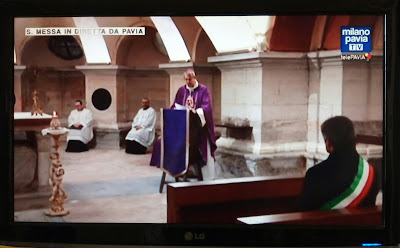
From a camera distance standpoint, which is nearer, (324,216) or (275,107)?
(324,216)

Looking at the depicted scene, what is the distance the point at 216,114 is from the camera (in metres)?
2.21

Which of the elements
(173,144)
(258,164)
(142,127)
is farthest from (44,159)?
(258,164)

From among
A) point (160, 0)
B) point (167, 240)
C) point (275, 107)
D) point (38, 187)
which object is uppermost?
point (160, 0)

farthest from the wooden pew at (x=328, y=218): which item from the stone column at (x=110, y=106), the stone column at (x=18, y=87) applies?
the stone column at (x=18, y=87)

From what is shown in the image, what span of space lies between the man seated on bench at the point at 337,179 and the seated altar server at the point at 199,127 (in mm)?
390

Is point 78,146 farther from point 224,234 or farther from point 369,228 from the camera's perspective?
point 369,228

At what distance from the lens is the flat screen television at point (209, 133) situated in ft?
6.79

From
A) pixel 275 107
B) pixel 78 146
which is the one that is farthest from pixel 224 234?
pixel 78 146

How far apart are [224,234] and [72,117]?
0.76 m

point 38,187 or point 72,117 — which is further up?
point 72,117

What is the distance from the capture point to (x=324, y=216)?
81.4 inches

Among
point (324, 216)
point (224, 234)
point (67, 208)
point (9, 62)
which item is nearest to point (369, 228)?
point (324, 216)

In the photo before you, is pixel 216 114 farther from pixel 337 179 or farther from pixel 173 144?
pixel 337 179

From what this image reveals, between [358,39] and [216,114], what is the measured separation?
614 millimetres
